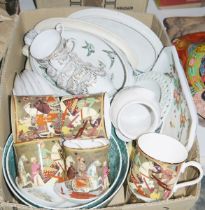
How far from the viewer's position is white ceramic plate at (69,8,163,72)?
2.99 feet

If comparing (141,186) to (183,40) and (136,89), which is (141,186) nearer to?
(136,89)

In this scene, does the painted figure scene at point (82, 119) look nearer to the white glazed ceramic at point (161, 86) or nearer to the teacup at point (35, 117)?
the teacup at point (35, 117)

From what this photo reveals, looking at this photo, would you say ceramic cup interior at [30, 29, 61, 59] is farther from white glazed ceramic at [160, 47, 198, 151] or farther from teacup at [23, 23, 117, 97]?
white glazed ceramic at [160, 47, 198, 151]

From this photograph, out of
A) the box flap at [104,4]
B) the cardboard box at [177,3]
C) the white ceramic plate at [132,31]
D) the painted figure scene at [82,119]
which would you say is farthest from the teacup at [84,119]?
the cardboard box at [177,3]

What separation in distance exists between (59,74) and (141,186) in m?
0.27

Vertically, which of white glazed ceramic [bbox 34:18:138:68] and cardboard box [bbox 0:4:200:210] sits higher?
white glazed ceramic [bbox 34:18:138:68]

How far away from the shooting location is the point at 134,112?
806 mm

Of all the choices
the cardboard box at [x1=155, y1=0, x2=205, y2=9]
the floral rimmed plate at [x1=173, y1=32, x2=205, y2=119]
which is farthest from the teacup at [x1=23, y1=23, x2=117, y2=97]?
the cardboard box at [x1=155, y1=0, x2=205, y2=9]

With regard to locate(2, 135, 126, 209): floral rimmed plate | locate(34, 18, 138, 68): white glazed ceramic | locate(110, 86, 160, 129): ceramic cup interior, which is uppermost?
locate(34, 18, 138, 68): white glazed ceramic

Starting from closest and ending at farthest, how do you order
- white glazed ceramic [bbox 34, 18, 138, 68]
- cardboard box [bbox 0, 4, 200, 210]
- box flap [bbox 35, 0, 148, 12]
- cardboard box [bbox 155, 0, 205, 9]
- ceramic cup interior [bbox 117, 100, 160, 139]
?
1. cardboard box [bbox 0, 4, 200, 210]
2. ceramic cup interior [bbox 117, 100, 160, 139]
3. white glazed ceramic [bbox 34, 18, 138, 68]
4. box flap [bbox 35, 0, 148, 12]
5. cardboard box [bbox 155, 0, 205, 9]

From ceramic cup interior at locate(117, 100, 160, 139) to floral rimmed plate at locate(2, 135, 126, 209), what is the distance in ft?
0.10

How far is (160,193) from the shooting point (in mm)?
652

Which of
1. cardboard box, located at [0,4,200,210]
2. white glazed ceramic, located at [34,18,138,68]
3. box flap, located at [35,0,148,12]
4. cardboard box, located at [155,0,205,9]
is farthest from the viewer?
cardboard box, located at [155,0,205,9]

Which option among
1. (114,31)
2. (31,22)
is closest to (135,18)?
(114,31)
